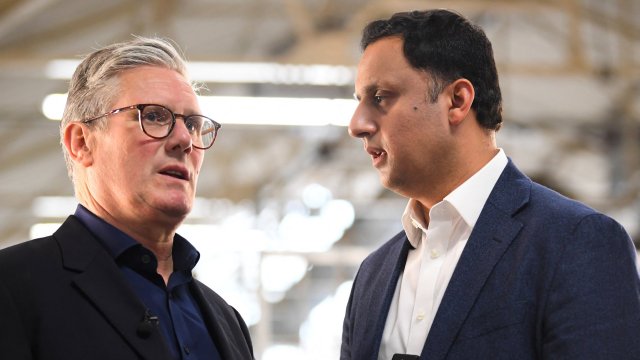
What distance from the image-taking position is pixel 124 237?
2.28 metres

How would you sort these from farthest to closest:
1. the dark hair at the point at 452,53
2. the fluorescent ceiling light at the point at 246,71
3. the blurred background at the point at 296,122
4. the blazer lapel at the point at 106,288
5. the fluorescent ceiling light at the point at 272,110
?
the blurred background at the point at 296,122 → the fluorescent ceiling light at the point at 246,71 → the fluorescent ceiling light at the point at 272,110 → the dark hair at the point at 452,53 → the blazer lapel at the point at 106,288

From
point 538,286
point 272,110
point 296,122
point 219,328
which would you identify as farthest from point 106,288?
point 296,122

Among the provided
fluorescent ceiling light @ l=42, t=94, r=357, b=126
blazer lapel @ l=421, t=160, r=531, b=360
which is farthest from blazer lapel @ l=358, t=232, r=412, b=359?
fluorescent ceiling light @ l=42, t=94, r=357, b=126

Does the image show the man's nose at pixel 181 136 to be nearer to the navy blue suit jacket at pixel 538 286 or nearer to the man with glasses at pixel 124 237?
the man with glasses at pixel 124 237

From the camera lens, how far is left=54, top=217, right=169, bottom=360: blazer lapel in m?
2.11

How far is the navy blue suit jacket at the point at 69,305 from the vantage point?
2.01m

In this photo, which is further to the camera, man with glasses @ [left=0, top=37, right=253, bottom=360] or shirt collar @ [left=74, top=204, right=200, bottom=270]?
shirt collar @ [left=74, top=204, right=200, bottom=270]

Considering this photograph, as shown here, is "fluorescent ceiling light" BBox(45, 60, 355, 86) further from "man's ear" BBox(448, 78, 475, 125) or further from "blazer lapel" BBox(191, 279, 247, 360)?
"man's ear" BBox(448, 78, 475, 125)

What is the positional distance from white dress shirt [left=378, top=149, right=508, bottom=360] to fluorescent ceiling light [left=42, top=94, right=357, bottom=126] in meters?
6.28

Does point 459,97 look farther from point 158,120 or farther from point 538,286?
point 158,120

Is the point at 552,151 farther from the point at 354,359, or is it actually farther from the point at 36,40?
the point at 354,359

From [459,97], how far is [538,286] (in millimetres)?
489

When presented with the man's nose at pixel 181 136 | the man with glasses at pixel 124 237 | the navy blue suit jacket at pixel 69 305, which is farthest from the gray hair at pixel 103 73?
the navy blue suit jacket at pixel 69 305

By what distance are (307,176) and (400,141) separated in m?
16.9
